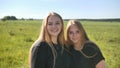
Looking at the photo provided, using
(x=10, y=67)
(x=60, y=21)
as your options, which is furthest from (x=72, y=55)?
(x=10, y=67)

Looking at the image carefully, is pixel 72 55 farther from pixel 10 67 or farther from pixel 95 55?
pixel 10 67

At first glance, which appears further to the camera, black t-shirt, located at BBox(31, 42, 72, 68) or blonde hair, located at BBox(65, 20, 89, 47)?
blonde hair, located at BBox(65, 20, 89, 47)

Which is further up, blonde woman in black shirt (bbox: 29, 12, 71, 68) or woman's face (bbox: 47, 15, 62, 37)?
woman's face (bbox: 47, 15, 62, 37)

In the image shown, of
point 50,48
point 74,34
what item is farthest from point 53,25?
point 74,34

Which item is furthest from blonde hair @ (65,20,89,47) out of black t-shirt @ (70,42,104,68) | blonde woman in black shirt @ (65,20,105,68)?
black t-shirt @ (70,42,104,68)

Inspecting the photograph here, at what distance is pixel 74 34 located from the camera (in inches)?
192

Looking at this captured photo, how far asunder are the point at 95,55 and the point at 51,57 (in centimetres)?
77

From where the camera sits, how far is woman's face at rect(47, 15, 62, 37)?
454 cm

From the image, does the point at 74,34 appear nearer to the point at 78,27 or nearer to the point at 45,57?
the point at 78,27

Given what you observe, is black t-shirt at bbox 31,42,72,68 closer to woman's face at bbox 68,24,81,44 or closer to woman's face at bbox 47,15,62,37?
woman's face at bbox 47,15,62,37

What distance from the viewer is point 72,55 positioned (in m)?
4.83

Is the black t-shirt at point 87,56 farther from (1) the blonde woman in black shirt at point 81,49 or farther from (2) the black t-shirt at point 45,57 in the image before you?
(2) the black t-shirt at point 45,57

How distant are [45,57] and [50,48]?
14cm

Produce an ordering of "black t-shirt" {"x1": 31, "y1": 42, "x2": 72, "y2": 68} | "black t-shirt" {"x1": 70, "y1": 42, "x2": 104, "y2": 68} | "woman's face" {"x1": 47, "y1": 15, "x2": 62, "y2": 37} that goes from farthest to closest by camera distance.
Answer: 1. "black t-shirt" {"x1": 70, "y1": 42, "x2": 104, "y2": 68}
2. "woman's face" {"x1": 47, "y1": 15, "x2": 62, "y2": 37}
3. "black t-shirt" {"x1": 31, "y1": 42, "x2": 72, "y2": 68}
